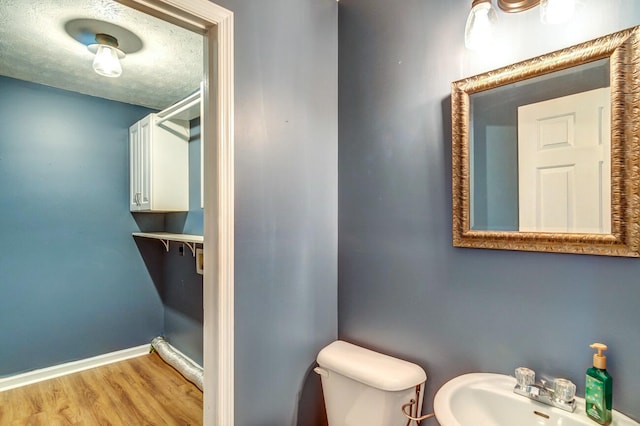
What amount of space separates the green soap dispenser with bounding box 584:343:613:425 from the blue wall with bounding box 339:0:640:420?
0.18ft

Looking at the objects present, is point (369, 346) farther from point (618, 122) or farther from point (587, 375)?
point (618, 122)

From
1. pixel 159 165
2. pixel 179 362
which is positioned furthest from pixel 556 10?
pixel 179 362

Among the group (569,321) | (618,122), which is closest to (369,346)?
(569,321)

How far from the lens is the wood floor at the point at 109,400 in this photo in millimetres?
2018

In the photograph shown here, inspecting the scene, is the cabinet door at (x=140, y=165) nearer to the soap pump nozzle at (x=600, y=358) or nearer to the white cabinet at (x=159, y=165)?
the white cabinet at (x=159, y=165)

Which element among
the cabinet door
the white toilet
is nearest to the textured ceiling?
the cabinet door

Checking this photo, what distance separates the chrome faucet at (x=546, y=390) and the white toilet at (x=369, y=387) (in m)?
0.32

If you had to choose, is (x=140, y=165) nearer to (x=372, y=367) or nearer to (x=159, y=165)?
(x=159, y=165)

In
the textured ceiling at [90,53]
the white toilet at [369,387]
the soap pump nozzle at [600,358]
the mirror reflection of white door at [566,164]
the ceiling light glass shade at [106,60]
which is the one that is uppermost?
the textured ceiling at [90,53]

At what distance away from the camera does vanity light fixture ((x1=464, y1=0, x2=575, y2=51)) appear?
0.88m

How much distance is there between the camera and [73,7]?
1534 millimetres

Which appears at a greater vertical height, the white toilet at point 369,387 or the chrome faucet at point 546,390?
the chrome faucet at point 546,390

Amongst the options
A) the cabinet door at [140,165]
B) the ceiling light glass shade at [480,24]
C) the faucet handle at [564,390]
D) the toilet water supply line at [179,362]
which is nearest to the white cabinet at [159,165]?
the cabinet door at [140,165]

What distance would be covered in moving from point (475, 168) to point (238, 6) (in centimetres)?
106
